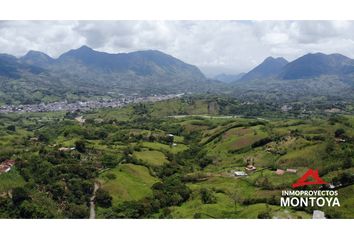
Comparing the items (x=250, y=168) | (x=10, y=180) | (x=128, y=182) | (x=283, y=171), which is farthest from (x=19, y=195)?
(x=283, y=171)

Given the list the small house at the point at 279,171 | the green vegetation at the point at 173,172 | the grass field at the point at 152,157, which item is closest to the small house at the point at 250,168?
the green vegetation at the point at 173,172

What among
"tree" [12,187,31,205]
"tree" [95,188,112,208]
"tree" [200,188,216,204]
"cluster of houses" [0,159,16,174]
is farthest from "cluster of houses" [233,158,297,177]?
"cluster of houses" [0,159,16,174]

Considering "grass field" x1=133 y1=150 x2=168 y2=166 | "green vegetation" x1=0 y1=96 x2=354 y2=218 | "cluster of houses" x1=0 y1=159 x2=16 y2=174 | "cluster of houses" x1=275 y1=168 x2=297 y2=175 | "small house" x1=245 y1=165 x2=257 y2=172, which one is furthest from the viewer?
"grass field" x1=133 y1=150 x2=168 y2=166

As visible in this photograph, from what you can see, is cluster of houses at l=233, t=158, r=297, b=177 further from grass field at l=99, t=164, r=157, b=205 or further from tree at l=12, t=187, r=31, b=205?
tree at l=12, t=187, r=31, b=205

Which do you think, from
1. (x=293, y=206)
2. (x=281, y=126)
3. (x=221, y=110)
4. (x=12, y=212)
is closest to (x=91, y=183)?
(x=12, y=212)

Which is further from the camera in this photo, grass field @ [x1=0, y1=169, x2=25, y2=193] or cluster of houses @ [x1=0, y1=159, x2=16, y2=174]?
cluster of houses @ [x1=0, y1=159, x2=16, y2=174]

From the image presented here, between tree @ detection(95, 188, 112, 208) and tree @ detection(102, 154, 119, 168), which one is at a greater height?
tree @ detection(102, 154, 119, 168)

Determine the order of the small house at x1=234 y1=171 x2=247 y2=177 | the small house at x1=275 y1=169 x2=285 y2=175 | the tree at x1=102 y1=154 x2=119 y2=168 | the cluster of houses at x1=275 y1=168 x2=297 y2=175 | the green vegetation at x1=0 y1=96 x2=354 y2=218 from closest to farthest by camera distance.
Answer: the green vegetation at x1=0 y1=96 x2=354 y2=218 < the small house at x1=275 y1=169 x2=285 y2=175 < the cluster of houses at x1=275 y1=168 x2=297 y2=175 < the small house at x1=234 y1=171 x2=247 y2=177 < the tree at x1=102 y1=154 x2=119 y2=168

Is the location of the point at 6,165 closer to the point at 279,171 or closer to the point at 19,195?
the point at 19,195
